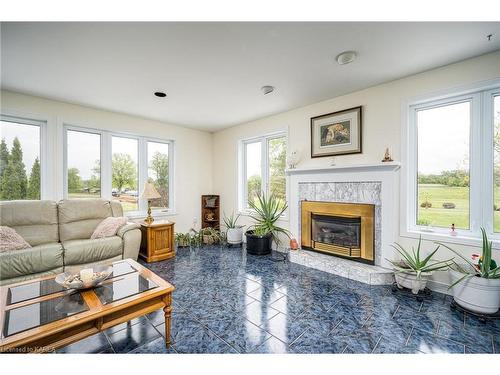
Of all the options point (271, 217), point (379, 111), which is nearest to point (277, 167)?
point (271, 217)

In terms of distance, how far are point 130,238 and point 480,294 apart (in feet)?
13.3

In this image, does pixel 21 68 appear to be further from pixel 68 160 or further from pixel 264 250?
pixel 264 250

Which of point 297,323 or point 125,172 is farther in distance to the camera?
point 125,172

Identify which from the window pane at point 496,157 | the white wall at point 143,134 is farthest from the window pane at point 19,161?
the window pane at point 496,157

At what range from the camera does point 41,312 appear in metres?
1.35

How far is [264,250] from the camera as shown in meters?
3.86

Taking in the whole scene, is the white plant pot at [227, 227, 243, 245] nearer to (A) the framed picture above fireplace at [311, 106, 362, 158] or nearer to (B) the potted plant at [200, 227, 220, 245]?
(B) the potted plant at [200, 227, 220, 245]

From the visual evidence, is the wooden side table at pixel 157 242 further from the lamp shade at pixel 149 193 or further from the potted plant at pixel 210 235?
the potted plant at pixel 210 235

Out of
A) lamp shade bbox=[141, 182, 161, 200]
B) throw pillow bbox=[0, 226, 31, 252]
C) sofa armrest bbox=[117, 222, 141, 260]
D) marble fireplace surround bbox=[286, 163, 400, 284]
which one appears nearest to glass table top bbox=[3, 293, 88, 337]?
throw pillow bbox=[0, 226, 31, 252]

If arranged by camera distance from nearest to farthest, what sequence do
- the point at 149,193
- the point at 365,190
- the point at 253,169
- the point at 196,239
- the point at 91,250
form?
the point at 91,250 → the point at 365,190 → the point at 149,193 → the point at 196,239 → the point at 253,169

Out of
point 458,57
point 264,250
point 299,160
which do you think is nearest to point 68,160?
point 264,250

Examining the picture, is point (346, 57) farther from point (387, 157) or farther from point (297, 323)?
point (297, 323)

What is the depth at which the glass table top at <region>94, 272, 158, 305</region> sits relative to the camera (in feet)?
5.03
